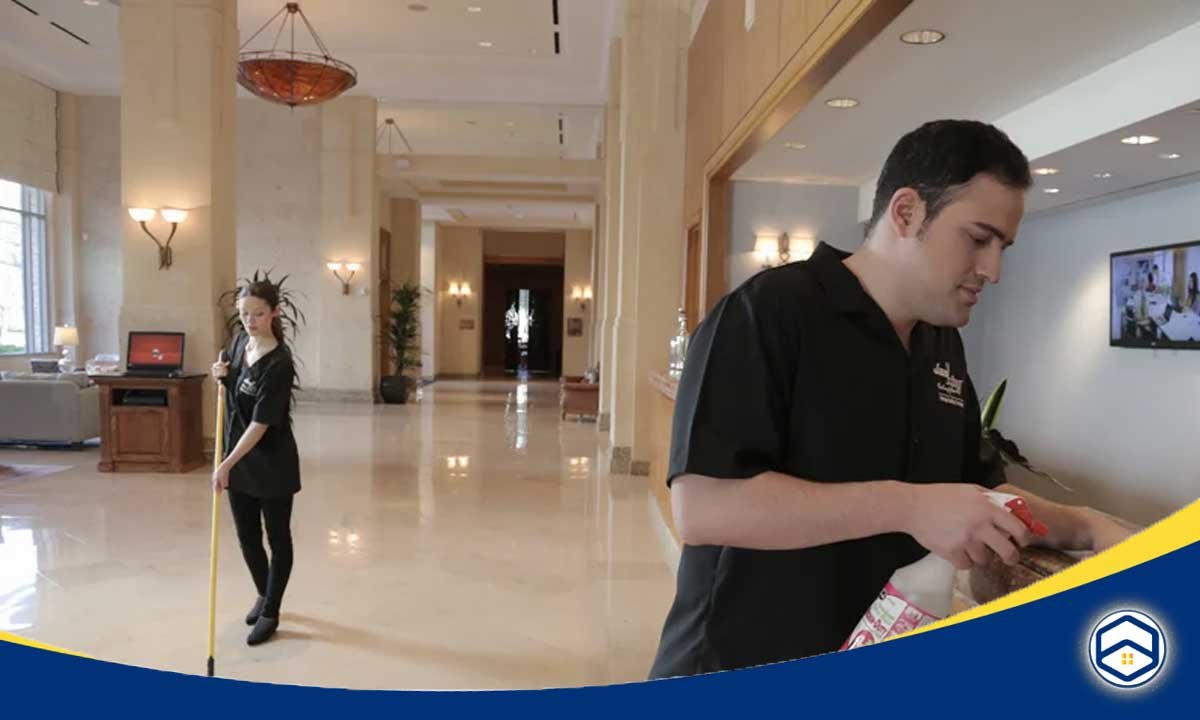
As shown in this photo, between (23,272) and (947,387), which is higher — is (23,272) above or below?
above

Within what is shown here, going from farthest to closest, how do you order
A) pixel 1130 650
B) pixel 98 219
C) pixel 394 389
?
1. pixel 394 389
2. pixel 98 219
3. pixel 1130 650

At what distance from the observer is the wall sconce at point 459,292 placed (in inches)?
931

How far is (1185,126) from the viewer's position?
468 centimetres

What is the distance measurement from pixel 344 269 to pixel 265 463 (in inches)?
434

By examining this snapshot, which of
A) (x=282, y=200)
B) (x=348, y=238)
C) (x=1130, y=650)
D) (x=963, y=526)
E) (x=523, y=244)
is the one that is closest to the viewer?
(x=1130, y=650)

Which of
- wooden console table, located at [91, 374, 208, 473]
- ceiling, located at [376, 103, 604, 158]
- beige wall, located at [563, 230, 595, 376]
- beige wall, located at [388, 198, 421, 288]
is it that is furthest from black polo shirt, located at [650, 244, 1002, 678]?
beige wall, located at [563, 230, 595, 376]

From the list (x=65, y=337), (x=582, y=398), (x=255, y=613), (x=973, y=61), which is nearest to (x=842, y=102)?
(x=973, y=61)

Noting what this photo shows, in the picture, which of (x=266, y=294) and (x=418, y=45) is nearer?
(x=266, y=294)

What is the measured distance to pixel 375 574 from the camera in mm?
4629

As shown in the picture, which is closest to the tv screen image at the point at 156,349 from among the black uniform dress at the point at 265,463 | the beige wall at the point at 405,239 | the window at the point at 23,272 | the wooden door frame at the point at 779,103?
the black uniform dress at the point at 265,463

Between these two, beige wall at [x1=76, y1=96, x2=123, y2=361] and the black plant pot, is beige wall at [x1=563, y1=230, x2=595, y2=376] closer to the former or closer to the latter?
the black plant pot

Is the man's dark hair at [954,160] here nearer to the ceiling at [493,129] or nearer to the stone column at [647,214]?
the stone column at [647,214]

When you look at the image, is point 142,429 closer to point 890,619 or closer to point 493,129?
point 890,619

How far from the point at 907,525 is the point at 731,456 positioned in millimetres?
190
